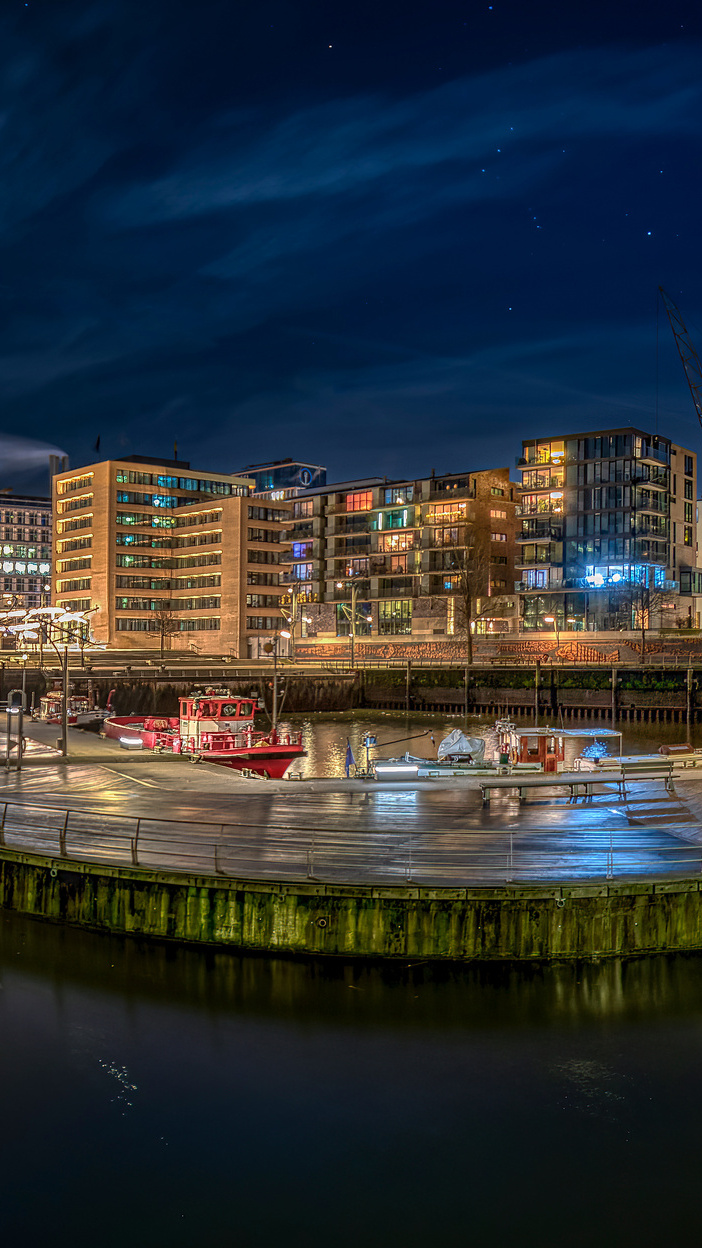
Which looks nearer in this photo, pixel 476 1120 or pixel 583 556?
pixel 476 1120

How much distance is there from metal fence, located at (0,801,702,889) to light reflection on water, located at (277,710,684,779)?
31449 mm

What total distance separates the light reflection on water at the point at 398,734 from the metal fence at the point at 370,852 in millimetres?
31449

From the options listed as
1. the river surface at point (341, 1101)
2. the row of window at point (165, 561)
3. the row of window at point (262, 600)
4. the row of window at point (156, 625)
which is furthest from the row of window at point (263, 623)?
the river surface at point (341, 1101)

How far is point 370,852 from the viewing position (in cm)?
2447

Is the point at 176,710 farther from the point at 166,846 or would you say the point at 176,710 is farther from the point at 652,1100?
the point at 652,1100

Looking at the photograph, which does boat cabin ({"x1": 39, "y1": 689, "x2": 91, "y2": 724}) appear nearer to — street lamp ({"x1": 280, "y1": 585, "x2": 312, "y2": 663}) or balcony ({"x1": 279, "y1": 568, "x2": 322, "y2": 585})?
street lamp ({"x1": 280, "y1": 585, "x2": 312, "y2": 663})

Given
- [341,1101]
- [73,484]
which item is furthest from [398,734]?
[73,484]

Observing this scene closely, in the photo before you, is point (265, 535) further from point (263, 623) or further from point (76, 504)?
point (76, 504)

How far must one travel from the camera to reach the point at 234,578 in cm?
14788

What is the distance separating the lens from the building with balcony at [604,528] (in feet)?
446

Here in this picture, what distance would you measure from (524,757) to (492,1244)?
2852 cm

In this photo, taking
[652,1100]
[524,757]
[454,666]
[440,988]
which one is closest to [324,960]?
[440,988]

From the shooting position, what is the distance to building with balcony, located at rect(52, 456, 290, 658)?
148m

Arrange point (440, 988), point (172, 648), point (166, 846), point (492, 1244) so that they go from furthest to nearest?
1. point (172, 648)
2. point (166, 846)
3. point (440, 988)
4. point (492, 1244)
